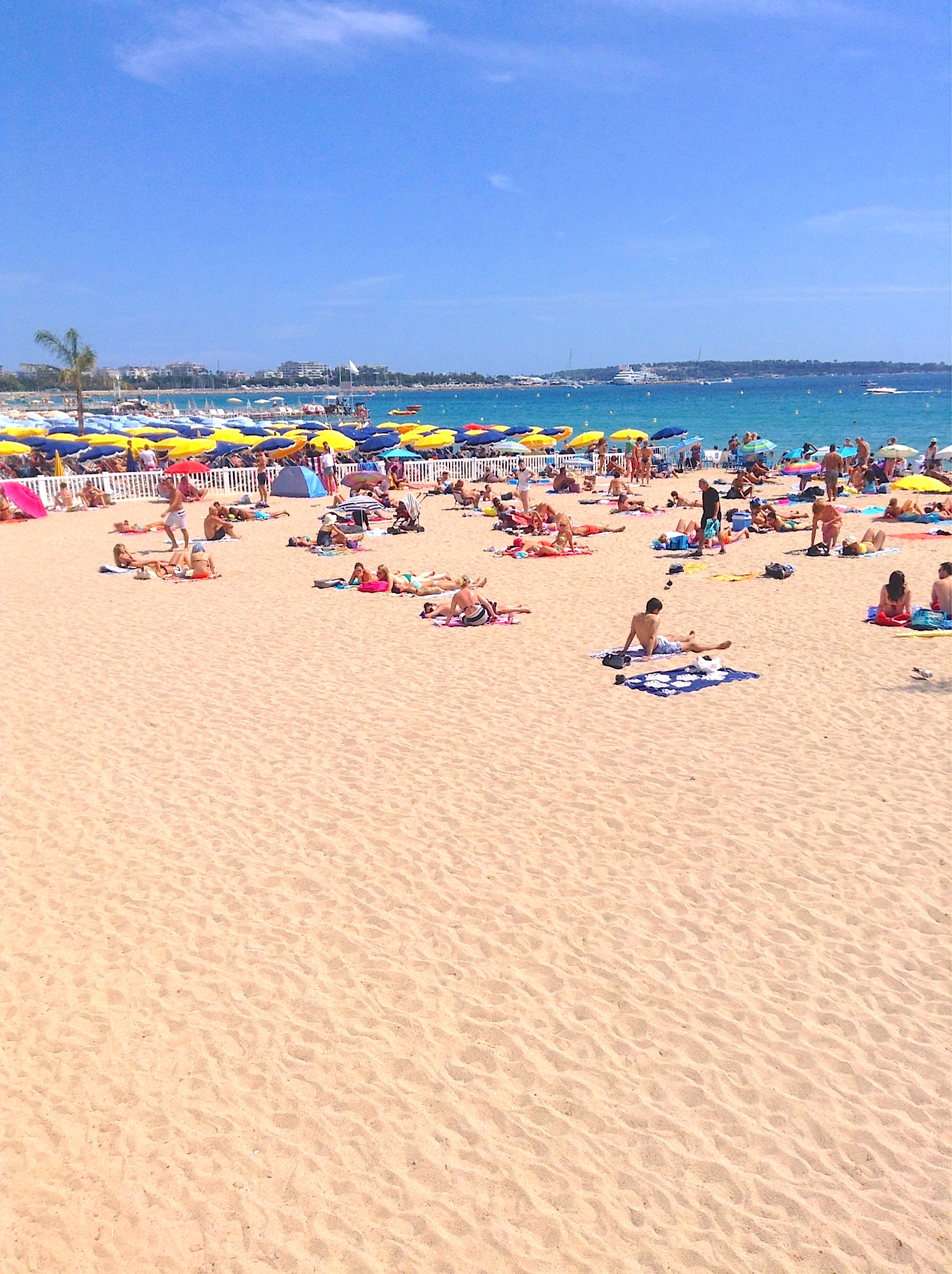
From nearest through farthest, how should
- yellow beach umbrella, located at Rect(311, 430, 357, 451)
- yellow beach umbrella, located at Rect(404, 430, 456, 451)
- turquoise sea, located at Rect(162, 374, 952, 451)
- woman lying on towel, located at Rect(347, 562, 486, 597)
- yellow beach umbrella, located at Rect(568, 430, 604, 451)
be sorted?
woman lying on towel, located at Rect(347, 562, 486, 597), yellow beach umbrella, located at Rect(311, 430, 357, 451), yellow beach umbrella, located at Rect(404, 430, 456, 451), yellow beach umbrella, located at Rect(568, 430, 604, 451), turquoise sea, located at Rect(162, 374, 952, 451)

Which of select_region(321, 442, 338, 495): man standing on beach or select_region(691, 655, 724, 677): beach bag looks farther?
select_region(321, 442, 338, 495): man standing on beach

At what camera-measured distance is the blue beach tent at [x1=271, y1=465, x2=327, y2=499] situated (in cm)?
2430

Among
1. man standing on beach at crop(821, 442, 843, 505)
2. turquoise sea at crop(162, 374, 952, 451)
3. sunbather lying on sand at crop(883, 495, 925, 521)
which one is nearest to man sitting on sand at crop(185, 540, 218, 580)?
man standing on beach at crop(821, 442, 843, 505)

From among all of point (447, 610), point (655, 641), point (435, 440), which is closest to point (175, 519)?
point (447, 610)

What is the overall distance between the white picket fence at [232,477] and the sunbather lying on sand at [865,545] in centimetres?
1377

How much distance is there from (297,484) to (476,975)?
21.3 meters

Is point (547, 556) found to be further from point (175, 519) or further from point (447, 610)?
point (175, 519)

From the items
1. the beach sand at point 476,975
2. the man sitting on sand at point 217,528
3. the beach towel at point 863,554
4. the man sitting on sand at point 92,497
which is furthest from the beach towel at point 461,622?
the man sitting on sand at point 92,497

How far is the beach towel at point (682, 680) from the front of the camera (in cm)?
851

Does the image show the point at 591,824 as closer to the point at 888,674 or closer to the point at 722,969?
the point at 722,969

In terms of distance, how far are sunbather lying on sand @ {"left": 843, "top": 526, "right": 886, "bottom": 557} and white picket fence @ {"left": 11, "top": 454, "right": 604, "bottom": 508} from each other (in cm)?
1377

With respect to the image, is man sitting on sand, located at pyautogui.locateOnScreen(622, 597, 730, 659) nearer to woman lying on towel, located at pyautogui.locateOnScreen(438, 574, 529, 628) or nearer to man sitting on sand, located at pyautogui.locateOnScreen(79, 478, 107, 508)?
woman lying on towel, located at pyautogui.locateOnScreen(438, 574, 529, 628)

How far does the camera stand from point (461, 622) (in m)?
11.1

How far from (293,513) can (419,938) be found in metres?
17.8
